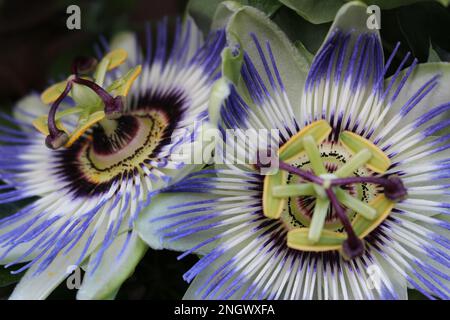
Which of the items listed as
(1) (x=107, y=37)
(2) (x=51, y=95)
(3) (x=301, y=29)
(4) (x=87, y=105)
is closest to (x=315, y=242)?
(3) (x=301, y=29)

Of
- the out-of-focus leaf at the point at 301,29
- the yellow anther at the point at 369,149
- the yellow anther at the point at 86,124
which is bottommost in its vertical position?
the yellow anther at the point at 369,149

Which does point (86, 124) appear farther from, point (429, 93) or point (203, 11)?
point (429, 93)

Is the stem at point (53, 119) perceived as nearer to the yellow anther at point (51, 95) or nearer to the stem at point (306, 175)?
the yellow anther at point (51, 95)

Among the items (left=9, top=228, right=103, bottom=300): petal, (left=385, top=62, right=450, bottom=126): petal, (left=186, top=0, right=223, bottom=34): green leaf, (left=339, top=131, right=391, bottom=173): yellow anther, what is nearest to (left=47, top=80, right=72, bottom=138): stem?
(left=9, top=228, right=103, bottom=300): petal

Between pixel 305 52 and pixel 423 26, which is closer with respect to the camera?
pixel 305 52

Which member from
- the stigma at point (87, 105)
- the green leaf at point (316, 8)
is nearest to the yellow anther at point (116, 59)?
the stigma at point (87, 105)

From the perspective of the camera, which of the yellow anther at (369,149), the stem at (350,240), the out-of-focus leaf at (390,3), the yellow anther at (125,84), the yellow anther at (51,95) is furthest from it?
the yellow anther at (51,95)
